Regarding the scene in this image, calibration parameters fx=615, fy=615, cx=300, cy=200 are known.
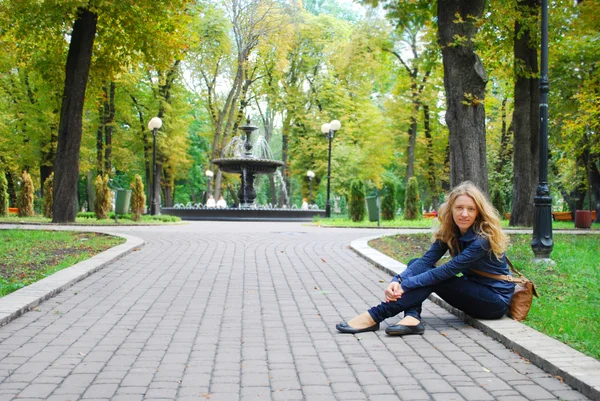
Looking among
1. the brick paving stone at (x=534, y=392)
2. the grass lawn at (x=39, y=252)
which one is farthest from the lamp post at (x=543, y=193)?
the grass lawn at (x=39, y=252)

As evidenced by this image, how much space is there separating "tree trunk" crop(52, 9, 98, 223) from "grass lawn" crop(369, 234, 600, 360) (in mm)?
10947

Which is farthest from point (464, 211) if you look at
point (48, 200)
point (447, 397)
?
point (48, 200)

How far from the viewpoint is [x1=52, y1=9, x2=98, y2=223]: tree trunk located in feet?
64.8

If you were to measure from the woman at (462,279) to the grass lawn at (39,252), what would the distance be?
427cm

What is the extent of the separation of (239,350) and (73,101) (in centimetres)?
1696

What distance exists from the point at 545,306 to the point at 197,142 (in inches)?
1977

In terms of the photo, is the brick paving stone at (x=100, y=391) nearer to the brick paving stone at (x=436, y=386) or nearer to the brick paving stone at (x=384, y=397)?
the brick paving stone at (x=384, y=397)

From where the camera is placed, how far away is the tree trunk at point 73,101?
64.8ft

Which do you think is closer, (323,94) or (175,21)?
(175,21)

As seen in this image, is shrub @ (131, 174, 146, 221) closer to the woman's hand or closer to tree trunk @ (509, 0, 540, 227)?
tree trunk @ (509, 0, 540, 227)

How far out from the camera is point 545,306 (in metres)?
6.40

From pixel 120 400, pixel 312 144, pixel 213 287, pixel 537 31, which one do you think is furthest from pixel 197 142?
pixel 120 400

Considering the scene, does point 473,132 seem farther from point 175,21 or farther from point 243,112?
point 243,112

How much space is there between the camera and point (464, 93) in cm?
1218
